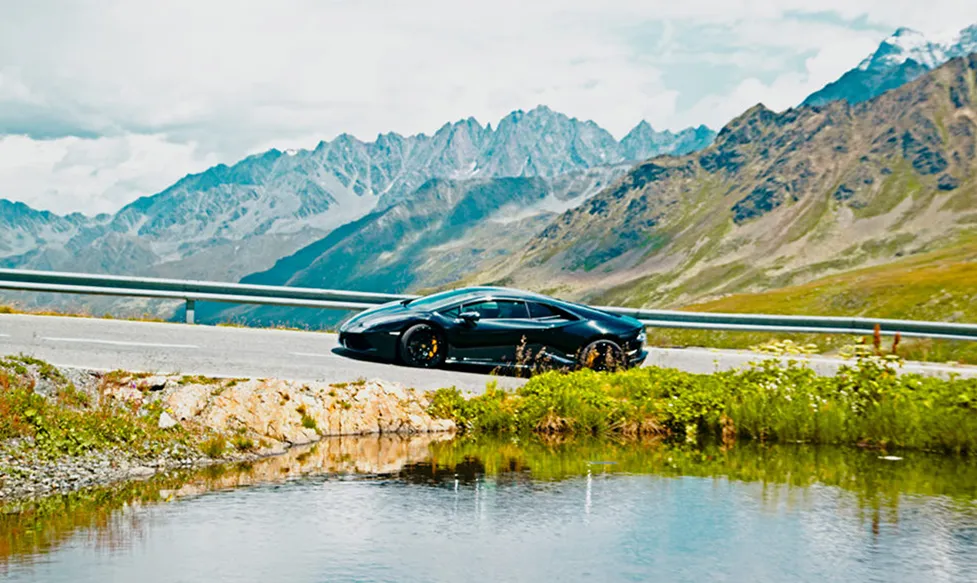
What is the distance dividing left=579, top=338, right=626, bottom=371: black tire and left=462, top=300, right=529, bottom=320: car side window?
49.8 inches

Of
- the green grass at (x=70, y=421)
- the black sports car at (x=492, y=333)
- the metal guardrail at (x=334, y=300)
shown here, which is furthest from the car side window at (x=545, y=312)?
the green grass at (x=70, y=421)

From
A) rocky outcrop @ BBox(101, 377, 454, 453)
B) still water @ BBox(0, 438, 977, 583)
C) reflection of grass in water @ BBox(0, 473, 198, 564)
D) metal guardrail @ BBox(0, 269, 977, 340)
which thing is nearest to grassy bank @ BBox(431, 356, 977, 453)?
rocky outcrop @ BBox(101, 377, 454, 453)

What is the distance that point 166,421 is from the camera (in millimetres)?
13398

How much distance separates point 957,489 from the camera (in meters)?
11.9

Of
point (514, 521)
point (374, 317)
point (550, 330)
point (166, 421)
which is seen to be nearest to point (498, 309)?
point (550, 330)

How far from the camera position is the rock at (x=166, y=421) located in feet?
43.5

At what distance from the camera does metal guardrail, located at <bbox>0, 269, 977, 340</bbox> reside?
21.5m

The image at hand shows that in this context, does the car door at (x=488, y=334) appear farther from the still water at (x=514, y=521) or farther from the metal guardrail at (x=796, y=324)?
the still water at (x=514, y=521)

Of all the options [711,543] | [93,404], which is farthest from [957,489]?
[93,404]

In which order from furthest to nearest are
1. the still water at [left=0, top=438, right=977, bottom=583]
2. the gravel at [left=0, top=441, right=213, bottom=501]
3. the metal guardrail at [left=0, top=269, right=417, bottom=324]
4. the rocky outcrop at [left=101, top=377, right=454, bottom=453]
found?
the metal guardrail at [left=0, top=269, right=417, bottom=324] → the rocky outcrop at [left=101, top=377, right=454, bottom=453] → the gravel at [left=0, top=441, right=213, bottom=501] → the still water at [left=0, top=438, right=977, bottom=583]

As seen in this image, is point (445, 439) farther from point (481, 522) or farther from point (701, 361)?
point (701, 361)

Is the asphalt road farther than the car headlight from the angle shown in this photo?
No

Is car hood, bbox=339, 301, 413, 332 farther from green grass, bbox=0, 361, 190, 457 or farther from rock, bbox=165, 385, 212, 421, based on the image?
green grass, bbox=0, 361, 190, 457

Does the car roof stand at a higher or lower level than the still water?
higher
